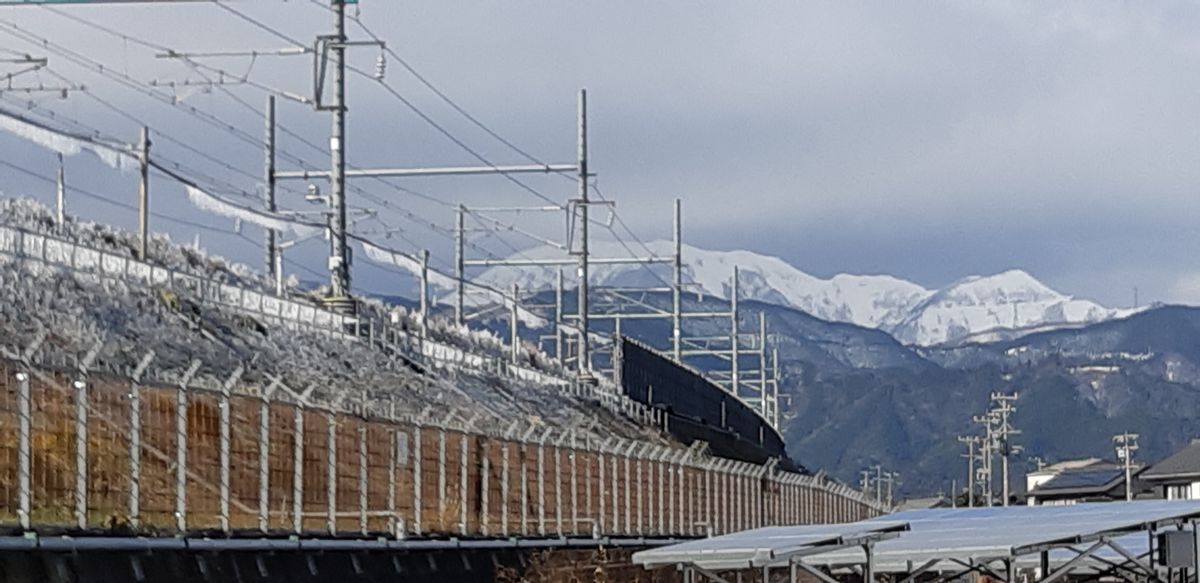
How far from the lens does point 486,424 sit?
38531 mm

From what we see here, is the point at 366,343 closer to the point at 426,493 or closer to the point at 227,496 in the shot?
the point at 426,493

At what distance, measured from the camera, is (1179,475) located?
113875 millimetres

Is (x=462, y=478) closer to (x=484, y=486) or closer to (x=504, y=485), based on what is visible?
(x=484, y=486)

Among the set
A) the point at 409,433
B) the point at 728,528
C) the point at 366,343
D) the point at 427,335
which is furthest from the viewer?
the point at 427,335

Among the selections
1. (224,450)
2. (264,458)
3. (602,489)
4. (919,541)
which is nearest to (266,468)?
(264,458)

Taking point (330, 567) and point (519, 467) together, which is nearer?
point (330, 567)

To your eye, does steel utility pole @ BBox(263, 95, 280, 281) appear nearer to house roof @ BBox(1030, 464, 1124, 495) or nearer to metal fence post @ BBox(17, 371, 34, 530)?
metal fence post @ BBox(17, 371, 34, 530)

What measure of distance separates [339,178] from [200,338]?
10.5m

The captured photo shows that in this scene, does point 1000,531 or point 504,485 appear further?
point 504,485

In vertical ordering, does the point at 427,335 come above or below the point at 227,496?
above

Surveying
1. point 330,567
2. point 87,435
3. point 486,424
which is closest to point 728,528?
point 486,424

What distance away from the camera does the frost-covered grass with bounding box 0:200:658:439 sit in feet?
98.4

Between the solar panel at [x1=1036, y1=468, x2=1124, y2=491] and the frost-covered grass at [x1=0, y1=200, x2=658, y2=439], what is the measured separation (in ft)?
308

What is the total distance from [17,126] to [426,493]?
708cm
